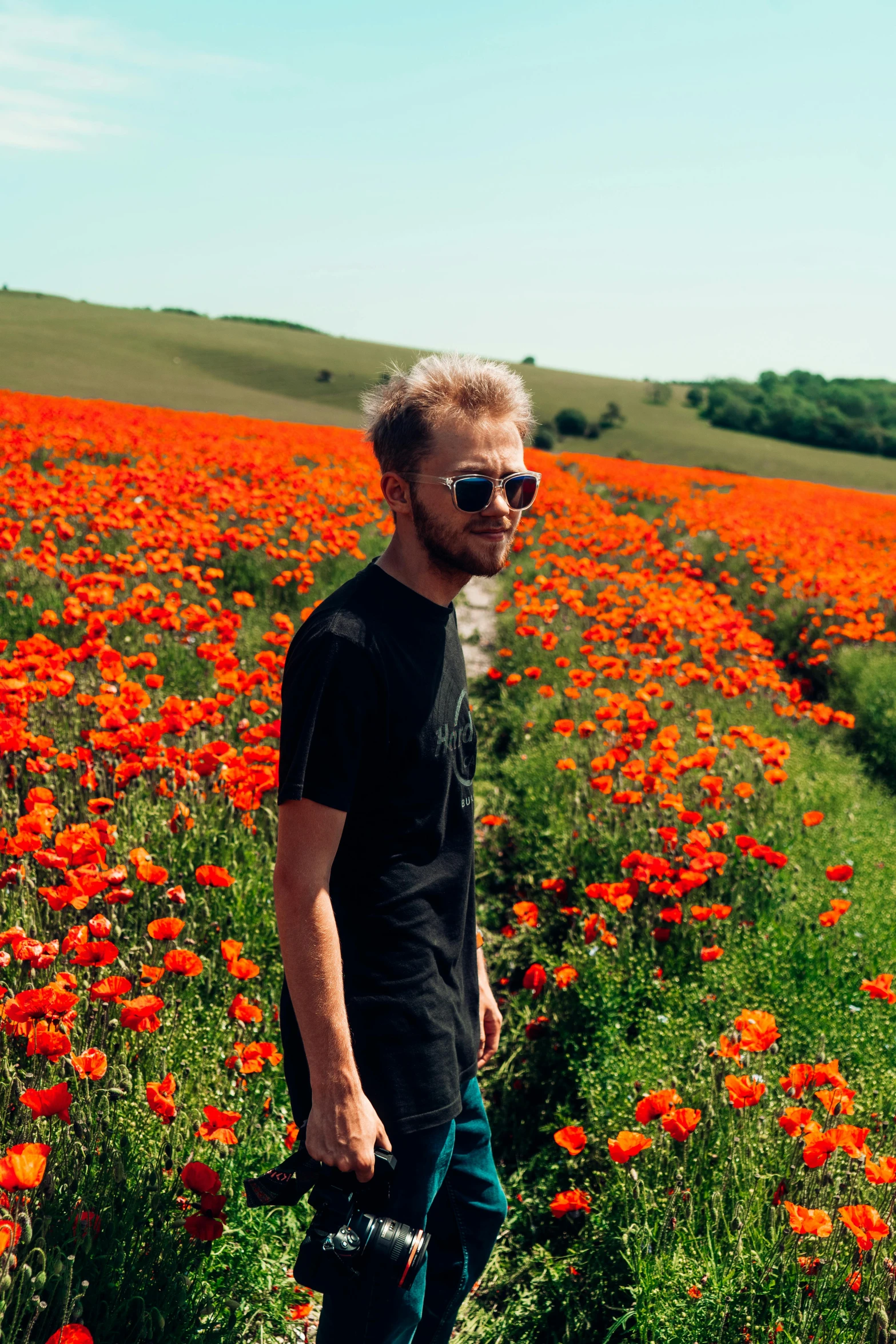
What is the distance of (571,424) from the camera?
60656 mm

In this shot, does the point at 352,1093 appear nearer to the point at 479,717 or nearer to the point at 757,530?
the point at 479,717

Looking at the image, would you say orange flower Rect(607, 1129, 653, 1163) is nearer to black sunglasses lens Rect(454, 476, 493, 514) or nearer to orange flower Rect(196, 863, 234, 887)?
orange flower Rect(196, 863, 234, 887)

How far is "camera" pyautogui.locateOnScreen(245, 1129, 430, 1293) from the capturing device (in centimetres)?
171

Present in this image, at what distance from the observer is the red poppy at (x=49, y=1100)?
2008mm

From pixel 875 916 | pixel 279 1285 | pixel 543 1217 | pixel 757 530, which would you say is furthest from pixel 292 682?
pixel 757 530

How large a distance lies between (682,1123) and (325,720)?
1619mm

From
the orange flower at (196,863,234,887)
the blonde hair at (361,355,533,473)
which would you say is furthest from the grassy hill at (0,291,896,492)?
the blonde hair at (361,355,533,473)

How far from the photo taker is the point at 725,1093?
299cm

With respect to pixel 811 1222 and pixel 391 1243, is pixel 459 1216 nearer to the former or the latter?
pixel 391 1243

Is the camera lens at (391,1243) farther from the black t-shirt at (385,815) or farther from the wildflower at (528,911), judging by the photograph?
the wildflower at (528,911)

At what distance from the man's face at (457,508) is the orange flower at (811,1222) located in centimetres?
169

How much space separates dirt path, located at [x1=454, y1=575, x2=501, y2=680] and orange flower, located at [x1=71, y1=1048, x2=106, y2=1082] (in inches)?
236

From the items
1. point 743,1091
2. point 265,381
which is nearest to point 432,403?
point 743,1091

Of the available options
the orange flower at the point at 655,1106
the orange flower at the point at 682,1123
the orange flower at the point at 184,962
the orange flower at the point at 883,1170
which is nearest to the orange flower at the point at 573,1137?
the orange flower at the point at 655,1106
